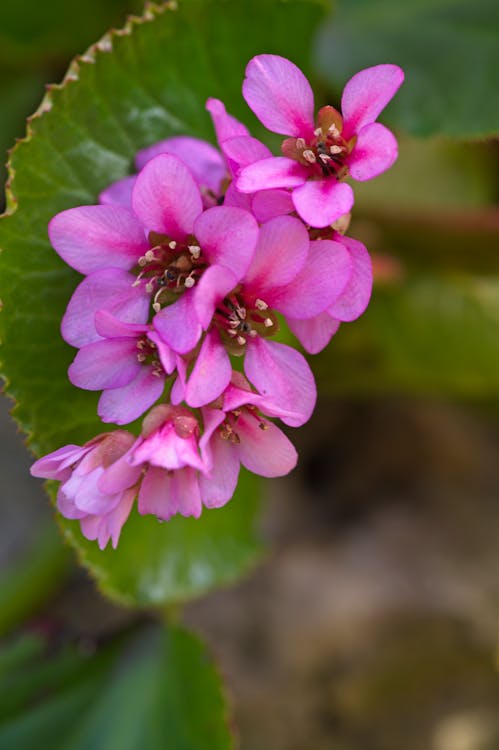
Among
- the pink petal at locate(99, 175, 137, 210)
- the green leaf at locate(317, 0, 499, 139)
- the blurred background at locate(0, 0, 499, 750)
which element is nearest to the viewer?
the pink petal at locate(99, 175, 137, 210)

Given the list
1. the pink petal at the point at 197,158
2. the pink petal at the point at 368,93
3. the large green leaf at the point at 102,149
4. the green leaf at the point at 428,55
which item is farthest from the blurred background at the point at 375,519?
the pink petal at the point at 368,93

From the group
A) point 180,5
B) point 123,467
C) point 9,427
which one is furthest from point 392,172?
point 123,467

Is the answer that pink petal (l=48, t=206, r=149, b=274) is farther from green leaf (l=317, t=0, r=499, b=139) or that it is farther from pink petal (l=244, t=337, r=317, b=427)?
green leaf (l=317, t=0, r=499, b=139)

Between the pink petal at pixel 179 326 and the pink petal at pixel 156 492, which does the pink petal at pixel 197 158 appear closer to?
the pink petal at pixel 179 326

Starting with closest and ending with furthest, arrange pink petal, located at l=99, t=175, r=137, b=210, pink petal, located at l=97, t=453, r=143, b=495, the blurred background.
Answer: pink petal, located at l=97, t=453, r=143, b=495 < pink petal, located at l=99, t=175, r=137, b=210 < the blurred background

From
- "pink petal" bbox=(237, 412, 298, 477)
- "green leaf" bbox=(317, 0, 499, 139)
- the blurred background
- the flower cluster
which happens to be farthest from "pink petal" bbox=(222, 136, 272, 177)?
the blurred background

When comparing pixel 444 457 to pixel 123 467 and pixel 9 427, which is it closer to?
pixel 9 427
